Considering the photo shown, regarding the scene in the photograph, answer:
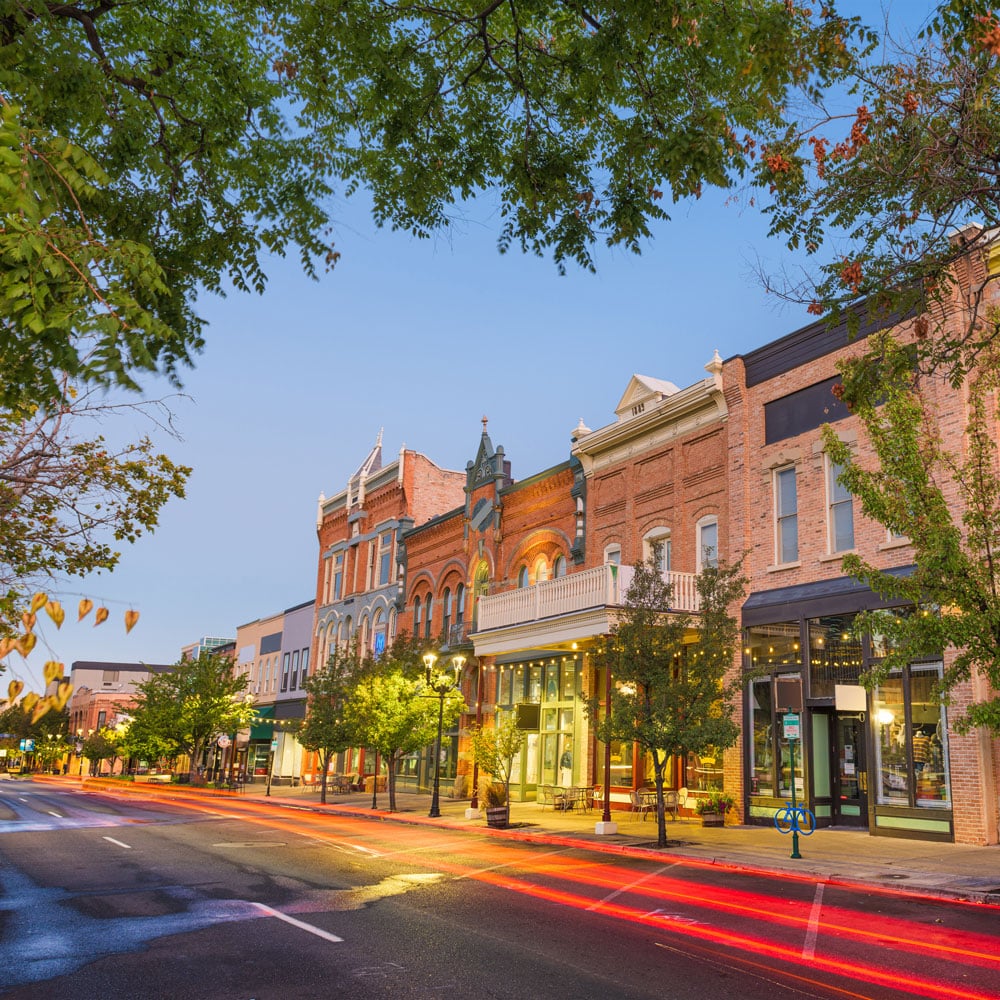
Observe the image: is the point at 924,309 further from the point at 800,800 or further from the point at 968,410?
the point at 800,800

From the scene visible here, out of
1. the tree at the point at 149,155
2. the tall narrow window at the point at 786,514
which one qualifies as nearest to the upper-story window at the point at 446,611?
the tall narrow window at the point at 786,514

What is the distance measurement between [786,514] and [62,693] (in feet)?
70.5

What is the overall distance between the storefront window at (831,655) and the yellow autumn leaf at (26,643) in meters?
19.3

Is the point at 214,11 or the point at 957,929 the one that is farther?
the point at 957,929

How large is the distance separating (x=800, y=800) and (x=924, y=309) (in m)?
14.7

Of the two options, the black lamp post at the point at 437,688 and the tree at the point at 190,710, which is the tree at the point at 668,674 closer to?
the black lamp post at the point at 437,688

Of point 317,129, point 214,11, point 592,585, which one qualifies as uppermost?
point 214,11

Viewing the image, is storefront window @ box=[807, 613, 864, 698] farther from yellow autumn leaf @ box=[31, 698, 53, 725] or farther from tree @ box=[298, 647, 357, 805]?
yellow autumn leaf @ box=[31, 698, 53, 725]

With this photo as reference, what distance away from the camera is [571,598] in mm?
26234

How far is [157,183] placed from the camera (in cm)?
855

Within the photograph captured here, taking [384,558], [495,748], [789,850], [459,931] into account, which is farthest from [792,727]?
[384,558]

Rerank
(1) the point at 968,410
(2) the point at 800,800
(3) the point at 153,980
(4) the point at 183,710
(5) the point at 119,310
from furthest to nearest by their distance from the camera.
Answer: (4) the point at 183,710 → (2) the point at 800,800 → (1) the point at 968,410 → (3) the point at 153,980 → (5) the point at 119,310

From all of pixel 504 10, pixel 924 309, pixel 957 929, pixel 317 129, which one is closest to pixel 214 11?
pixel 317 129

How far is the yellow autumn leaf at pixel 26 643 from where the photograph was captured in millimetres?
3695
